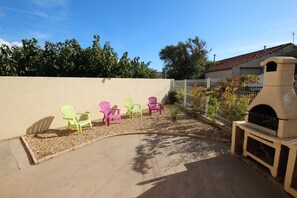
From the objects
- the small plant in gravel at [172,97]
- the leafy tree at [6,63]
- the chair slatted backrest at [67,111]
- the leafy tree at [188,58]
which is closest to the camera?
the chair slatted backrest at [67,111]

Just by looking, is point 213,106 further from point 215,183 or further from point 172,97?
point 172,97

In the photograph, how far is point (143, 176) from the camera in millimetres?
2723

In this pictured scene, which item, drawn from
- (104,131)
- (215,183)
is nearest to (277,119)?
(215,183)

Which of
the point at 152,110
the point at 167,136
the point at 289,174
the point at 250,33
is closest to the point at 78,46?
the point at 152,110

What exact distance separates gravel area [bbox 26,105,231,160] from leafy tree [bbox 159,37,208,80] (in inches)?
560

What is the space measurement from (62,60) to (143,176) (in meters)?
6.63

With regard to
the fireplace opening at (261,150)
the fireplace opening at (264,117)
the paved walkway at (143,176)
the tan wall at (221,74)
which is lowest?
the paved walkway at (143,176)

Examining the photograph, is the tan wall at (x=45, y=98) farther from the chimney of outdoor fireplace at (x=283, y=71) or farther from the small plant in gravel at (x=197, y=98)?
the chimney of outdoor fireplace at (x=283, y=71)

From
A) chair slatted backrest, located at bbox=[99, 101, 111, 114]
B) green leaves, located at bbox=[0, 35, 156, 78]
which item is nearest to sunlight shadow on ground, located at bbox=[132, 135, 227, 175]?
chair slatted backrest, located at bbox=[99, 101, 111, 114]

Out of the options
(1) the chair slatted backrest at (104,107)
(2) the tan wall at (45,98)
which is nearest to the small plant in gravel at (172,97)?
(2) the tan wall at (45,98)

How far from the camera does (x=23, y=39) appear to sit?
6.43m

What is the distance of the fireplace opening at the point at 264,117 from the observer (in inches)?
102

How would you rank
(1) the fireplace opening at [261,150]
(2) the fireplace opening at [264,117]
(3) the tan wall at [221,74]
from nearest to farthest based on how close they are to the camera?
(2) the fireplace opening at [264,117]
(1) the fireplace opening at [261,150]
(3) the tan wall at [221,74]

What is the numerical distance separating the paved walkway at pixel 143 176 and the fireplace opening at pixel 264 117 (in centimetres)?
85
